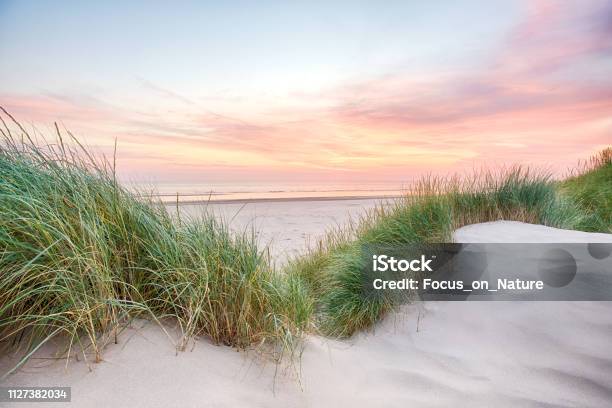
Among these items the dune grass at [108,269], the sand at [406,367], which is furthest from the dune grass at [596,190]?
the dune grass at [108,269]

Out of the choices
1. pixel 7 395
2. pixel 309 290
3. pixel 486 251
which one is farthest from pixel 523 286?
pixel 7 395

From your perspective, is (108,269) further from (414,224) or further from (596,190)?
(596,190)

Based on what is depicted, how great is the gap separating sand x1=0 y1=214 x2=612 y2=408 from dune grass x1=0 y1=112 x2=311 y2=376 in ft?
0.46

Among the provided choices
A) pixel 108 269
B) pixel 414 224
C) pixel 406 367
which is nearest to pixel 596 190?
pixel 414 224

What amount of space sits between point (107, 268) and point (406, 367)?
2011 millimetres

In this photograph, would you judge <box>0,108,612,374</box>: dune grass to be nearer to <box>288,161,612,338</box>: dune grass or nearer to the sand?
the sand

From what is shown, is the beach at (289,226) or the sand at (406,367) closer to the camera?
the sand at (406,367)

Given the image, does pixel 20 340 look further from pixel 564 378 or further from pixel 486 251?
pixel 486 251

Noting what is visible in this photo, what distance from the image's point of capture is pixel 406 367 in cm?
289

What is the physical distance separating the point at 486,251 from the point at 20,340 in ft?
11.8

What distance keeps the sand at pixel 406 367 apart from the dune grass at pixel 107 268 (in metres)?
0.14

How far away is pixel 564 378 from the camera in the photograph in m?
2.77

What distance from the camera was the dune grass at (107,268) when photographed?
1944 millimetres

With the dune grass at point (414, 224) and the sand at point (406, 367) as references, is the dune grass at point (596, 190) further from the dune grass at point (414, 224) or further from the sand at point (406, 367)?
the sand at point (406, 367)
